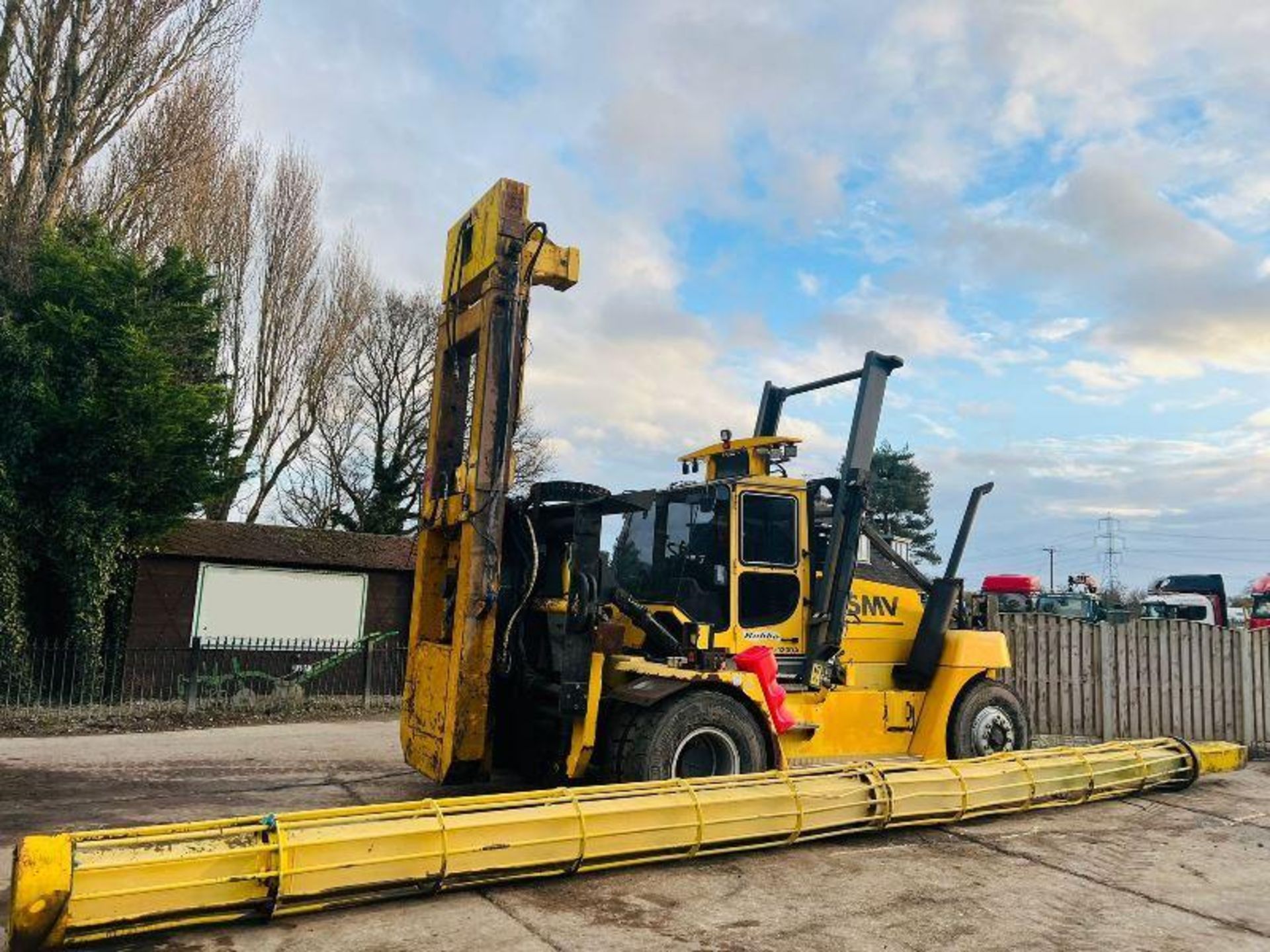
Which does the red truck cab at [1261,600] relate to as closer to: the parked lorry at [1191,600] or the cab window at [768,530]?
the parked lorry at [1191,600]

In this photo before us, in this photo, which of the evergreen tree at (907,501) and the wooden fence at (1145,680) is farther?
the evergreen tree at (907,501)

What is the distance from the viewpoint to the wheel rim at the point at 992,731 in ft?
28.9

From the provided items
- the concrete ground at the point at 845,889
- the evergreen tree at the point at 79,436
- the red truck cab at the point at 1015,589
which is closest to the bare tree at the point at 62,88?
the evergreen tree at the point at 79,436

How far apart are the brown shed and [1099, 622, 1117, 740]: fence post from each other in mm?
10533

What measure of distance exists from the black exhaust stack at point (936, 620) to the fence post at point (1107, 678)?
14.2 ft

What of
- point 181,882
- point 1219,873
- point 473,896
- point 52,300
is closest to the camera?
point 181,882

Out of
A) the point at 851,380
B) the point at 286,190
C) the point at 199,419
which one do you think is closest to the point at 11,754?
the point at 199,419

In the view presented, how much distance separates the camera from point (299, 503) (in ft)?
97.7

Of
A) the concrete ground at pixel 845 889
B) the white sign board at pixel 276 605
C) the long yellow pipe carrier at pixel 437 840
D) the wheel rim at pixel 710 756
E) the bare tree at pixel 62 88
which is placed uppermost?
the bare tree at pixel 62 88

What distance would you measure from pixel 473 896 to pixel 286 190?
961 inches

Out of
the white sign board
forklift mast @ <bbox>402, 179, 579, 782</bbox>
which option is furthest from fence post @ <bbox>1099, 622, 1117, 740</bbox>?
the white sign board

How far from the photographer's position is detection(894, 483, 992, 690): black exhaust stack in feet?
28.8

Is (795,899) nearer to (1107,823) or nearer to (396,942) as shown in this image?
(396,942)

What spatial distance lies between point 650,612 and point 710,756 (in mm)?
1275
